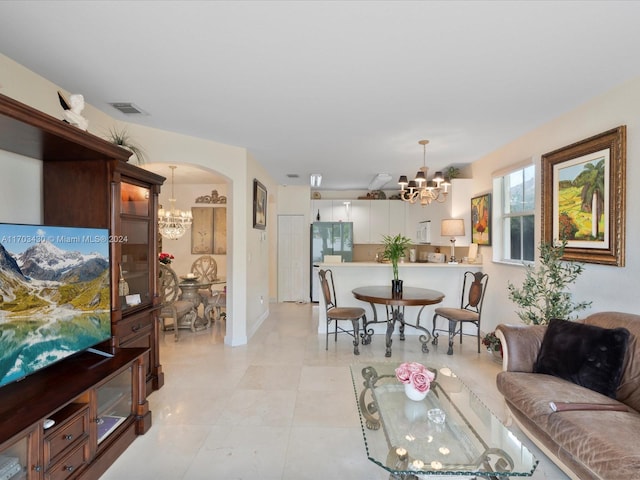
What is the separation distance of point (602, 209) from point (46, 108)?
4349 mm

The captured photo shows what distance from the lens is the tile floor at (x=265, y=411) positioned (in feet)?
6.54

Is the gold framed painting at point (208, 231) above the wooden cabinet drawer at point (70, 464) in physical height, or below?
above

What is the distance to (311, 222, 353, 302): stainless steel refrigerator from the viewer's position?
706 cm

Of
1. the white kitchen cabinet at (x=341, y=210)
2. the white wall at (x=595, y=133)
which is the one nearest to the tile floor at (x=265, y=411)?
the white wall at (x=595, y=133)

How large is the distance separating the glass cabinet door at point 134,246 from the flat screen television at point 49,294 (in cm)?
26

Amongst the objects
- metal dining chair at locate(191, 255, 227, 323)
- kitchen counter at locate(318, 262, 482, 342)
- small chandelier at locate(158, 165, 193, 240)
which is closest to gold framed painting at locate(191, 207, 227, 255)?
metal dining chair at locate(191, 255, 227, 323)

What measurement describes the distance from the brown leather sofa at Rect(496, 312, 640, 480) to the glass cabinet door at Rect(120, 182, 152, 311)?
114 inches

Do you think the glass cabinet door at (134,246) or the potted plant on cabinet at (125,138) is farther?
the potted plant on cabinet at (125,138)

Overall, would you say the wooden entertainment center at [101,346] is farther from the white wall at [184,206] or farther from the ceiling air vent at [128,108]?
the white wall at [184,206]

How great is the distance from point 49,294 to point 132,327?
85 centimetres

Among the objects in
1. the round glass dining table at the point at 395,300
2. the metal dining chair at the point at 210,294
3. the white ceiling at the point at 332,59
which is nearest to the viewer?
the white ceiling at the point at 332,59

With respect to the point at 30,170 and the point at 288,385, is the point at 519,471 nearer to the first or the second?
the point at 288,385

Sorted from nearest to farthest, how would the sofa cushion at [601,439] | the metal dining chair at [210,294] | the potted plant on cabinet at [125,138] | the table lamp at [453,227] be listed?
the sofa cushion at [601,439] → the potted plant on cabinet at [125,138] → the table lamp at [453,227] → the metal dining chair at [210,294]

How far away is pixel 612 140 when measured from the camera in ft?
8.48
